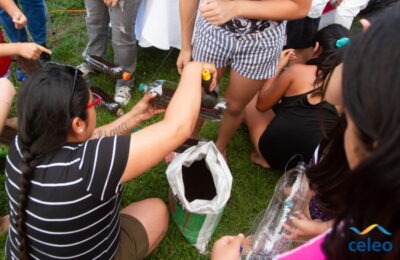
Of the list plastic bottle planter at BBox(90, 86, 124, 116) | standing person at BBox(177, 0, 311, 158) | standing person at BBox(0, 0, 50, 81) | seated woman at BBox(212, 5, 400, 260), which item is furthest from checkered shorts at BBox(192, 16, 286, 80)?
standing person at BBox(0, 0, 50, 81)

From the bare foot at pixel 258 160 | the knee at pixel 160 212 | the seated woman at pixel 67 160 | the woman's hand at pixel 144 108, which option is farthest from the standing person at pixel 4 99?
the bare foot at pixel 258 160

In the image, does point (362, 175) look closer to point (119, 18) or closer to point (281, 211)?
point (281, 211)

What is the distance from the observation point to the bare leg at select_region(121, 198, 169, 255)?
162 centimetres

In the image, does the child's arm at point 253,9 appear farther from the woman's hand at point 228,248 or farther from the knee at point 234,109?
the woman's hand at point 228,248

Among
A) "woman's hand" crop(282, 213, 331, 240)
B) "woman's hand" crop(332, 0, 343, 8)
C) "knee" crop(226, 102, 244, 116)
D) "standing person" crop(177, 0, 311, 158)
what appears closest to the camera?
"woman's hand" crop(282, 213, 331, 240)

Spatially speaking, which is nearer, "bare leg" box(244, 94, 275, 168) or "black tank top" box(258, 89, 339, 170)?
"black tank top" box(258, 89, 339, 170)

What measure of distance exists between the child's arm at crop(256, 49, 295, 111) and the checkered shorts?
0.17 m

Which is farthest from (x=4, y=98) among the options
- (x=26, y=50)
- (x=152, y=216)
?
(x=152, y=216)

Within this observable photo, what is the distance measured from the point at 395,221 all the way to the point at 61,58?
2970 millimetres

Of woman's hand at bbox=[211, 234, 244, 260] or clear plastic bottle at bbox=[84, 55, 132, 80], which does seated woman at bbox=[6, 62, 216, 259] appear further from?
clear plastic bottle at bbox=[84, 55, 132, 80]

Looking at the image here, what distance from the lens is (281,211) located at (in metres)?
1.67

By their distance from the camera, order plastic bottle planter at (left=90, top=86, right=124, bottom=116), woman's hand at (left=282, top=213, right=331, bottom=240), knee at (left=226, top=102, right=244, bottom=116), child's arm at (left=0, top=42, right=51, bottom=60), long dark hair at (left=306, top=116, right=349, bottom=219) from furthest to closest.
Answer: plastic bottle planter at (left=90, top=86, right=124, bottom=116), knee at (left=226, top=102, right=244, bottom=116), child's arm at (left=0, top=42, right=51, bottom=60), woman's hand at (left=282, top=213, right=331, bottom=240), long dark hair at (left=306, top=116, right=349, bottom=219)

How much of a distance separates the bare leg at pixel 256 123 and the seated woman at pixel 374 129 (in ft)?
4.96

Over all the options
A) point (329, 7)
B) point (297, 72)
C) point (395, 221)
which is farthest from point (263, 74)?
point (329, 7)
